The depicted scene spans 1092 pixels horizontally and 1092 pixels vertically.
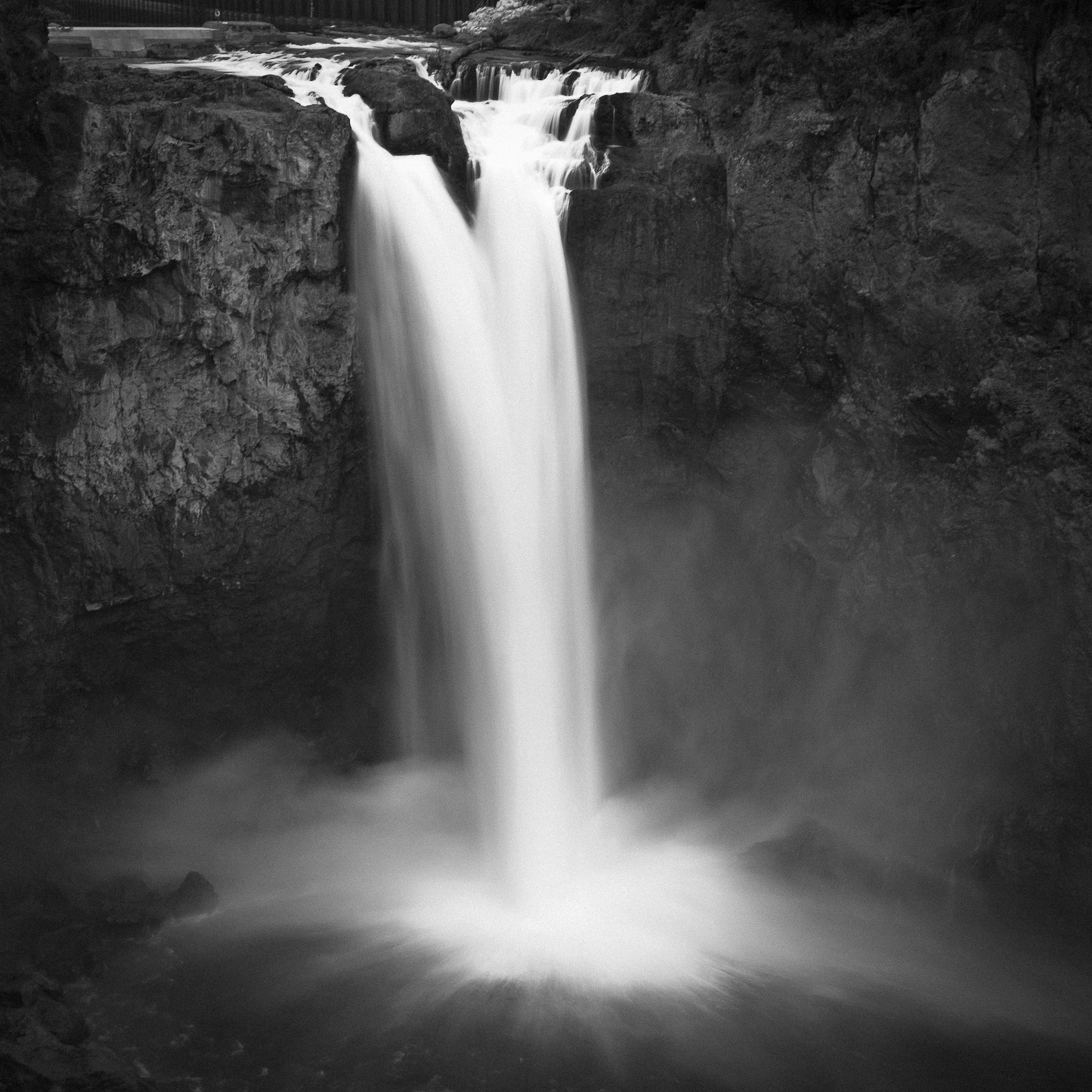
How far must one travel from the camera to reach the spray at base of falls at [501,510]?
1441 centimetres

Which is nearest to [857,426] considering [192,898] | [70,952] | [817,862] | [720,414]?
[720,414]

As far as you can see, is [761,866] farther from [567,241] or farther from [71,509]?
[71,509]

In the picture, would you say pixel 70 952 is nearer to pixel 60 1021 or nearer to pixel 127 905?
pixel 127 905

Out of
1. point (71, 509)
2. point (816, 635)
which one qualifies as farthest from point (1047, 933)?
point (71, 509)

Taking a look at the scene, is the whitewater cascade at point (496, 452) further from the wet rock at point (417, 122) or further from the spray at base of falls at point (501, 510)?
the wet rock at point (417, 122)

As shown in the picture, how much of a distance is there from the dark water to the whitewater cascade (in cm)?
224

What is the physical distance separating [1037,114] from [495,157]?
636 cm

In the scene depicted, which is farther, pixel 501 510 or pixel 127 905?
pixel 501 510

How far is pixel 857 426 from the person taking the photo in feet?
50.6

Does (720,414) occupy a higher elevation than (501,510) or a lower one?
higher

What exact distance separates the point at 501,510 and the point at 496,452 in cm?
71

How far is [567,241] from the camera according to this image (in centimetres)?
1527

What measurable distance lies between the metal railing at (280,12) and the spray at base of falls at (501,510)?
788cm

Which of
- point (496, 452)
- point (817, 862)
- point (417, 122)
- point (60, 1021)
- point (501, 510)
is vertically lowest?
point (817, 862)
